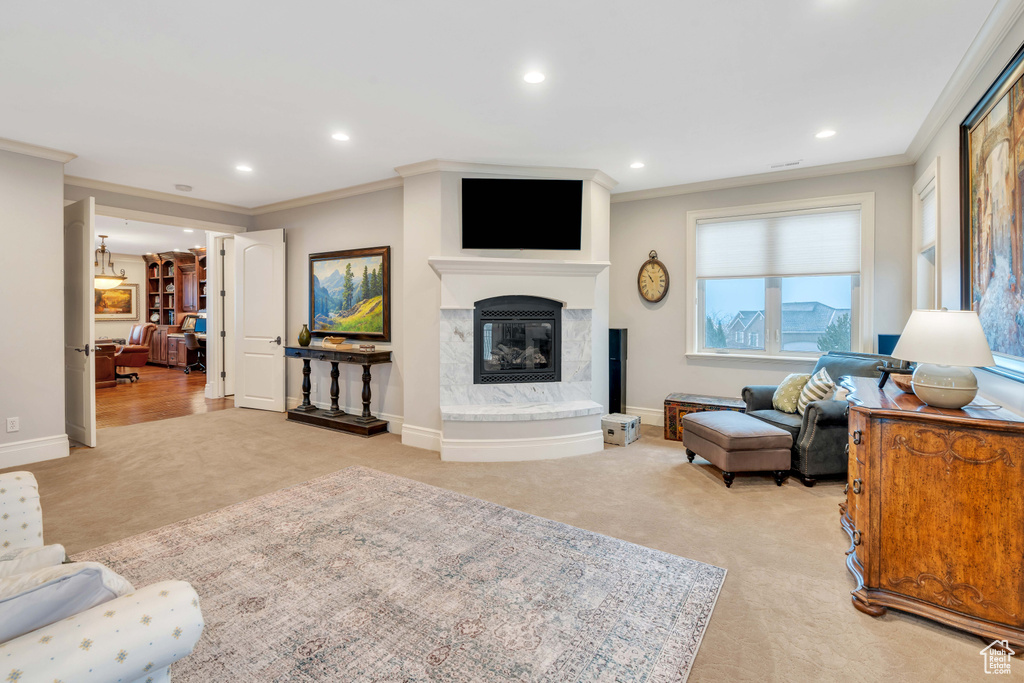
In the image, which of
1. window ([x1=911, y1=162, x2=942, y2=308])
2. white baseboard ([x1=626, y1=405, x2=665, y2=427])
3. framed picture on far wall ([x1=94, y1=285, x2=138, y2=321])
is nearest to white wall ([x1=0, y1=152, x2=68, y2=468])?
white baseboard ([x1=626, y1=405, x2=665, y2=427])

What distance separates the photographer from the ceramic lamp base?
1.97 meters

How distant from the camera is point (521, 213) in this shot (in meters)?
4.36

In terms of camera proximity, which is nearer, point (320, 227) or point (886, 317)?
point (886, 317)

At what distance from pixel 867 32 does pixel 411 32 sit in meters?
2.20

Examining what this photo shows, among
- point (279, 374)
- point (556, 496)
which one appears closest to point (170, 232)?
point (279, 374)

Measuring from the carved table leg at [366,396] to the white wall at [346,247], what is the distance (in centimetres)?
16

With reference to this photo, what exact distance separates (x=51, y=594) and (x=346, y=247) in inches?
191

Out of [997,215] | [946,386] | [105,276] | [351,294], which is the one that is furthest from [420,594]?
[105,276]

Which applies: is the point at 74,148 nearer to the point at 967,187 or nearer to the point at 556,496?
the point at 556,496

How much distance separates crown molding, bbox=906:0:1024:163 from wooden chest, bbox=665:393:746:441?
2479 mm

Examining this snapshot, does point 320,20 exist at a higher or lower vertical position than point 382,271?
higher

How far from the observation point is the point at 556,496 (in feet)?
10.8

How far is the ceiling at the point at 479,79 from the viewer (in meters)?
2.23

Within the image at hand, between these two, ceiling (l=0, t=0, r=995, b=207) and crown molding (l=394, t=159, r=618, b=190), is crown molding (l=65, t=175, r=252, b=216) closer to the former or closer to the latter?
ceiling (l=0, t=0, r=995, b=207)
